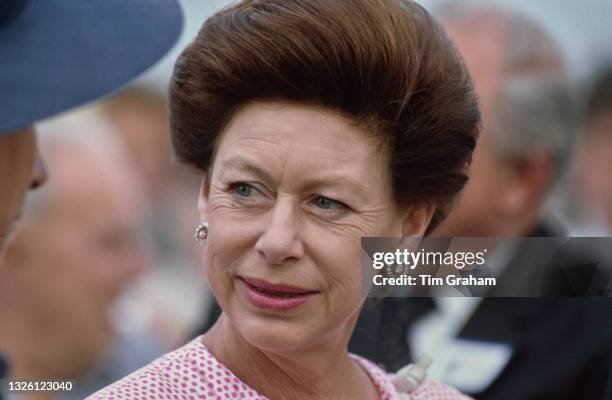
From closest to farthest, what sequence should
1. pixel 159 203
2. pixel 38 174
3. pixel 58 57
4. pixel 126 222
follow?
1. pixel 58 57
2. pixel 38 174
3. pixel 126 222
4. pixel 159 203

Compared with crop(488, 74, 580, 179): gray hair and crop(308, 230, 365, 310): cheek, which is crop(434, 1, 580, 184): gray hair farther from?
crop(308, 230, 365, 310): cheek

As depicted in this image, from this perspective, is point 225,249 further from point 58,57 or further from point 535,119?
point 535,119

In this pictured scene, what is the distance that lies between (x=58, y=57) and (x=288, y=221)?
57cm

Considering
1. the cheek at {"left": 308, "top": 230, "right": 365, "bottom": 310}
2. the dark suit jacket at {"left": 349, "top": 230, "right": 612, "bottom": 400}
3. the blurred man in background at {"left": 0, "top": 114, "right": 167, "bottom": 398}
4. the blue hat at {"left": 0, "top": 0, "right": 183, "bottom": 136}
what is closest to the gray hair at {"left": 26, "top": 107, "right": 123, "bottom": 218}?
the blurred man in background at {"left": 0, "top": 114, "right": 167, "bottom": 398}

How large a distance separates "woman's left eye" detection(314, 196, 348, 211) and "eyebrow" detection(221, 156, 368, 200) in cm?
2

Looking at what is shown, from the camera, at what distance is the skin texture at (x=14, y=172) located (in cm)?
154

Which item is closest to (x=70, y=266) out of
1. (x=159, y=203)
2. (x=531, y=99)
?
(x=159, y=203)

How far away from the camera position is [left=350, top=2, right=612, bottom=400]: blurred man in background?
119 inches

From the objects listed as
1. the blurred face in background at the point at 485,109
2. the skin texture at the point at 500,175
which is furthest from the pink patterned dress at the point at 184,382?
the skin texture at the point at 500,175

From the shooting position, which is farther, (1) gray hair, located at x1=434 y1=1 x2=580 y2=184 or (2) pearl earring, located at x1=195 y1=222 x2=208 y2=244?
(1) gray hair, located at x1=434 y1=1 x2=580 y2=184

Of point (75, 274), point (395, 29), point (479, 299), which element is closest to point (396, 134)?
point (395, 29)

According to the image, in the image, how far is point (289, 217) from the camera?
1.90 m

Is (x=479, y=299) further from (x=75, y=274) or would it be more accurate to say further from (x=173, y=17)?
(x=173, y=17)

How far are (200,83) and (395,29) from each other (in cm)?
35
